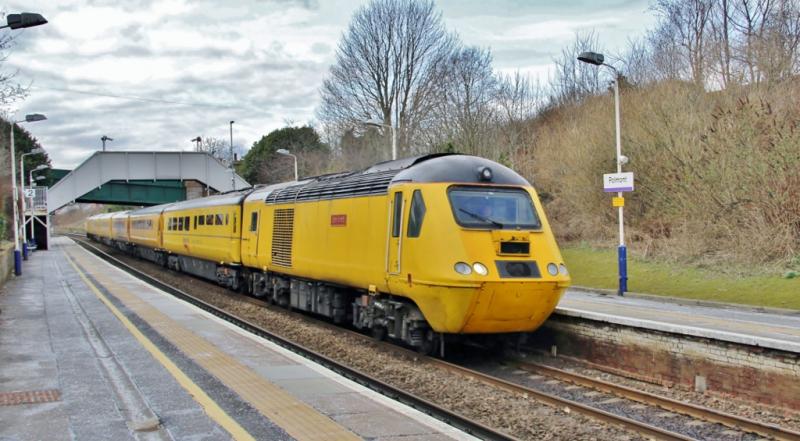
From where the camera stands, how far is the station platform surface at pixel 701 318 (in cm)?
928

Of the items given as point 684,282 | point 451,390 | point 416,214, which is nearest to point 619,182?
point 684,282

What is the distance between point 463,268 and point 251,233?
10.0 m

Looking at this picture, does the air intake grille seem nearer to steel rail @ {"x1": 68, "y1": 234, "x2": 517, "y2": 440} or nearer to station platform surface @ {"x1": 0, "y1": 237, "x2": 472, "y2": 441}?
steel rail @ {"x1": 68, "y1": 234, "x2": 517, "y2": 440}

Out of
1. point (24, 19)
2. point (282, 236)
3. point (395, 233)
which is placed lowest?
point (282, 236)

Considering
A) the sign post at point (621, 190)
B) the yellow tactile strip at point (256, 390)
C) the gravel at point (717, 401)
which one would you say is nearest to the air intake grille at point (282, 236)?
the yellow tactile strip at point (256, 390)

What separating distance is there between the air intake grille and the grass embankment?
10.8 m

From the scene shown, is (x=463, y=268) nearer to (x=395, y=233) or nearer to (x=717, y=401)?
(x=395, y=233)

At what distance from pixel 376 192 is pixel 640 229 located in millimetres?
17972

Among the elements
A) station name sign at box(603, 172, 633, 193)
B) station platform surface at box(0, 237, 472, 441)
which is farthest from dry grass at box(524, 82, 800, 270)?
station platform surface at box(0, 237, 472, 441)

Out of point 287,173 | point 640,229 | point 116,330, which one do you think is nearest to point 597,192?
point 640,229

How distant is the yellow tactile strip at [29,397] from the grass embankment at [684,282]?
1553 centimetres

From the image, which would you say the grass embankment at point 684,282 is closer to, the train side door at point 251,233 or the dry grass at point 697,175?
the dry grass at point 697,175

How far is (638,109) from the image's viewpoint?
2833 centimetres

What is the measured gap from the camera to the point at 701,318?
13633 mm
